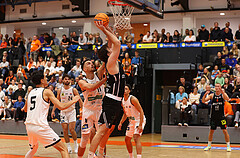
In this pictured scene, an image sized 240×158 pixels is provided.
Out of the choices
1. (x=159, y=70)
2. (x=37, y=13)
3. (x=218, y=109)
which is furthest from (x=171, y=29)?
(x=218, y=109)

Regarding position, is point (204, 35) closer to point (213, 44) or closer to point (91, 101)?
point (213, 44)

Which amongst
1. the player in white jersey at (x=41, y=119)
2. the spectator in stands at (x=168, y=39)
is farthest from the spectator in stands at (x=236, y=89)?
the player in white jersey at (x=41, y=119)

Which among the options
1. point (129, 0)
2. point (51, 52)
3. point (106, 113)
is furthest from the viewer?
point (51, 52)

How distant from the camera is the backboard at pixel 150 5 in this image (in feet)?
33.0

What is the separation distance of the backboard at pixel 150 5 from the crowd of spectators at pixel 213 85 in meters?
3.69

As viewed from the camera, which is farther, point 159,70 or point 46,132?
point 159,70

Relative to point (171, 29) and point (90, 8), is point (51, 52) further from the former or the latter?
point (171, 29)

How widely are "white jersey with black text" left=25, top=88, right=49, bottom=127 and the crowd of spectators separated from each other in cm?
875

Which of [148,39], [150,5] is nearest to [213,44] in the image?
[148,39]

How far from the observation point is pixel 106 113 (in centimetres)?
599

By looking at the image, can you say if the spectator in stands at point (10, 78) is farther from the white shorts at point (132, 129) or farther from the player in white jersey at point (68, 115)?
the white shorts at point (132, 129)

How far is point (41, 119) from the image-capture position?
5648 millimetres

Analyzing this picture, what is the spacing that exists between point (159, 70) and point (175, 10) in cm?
483

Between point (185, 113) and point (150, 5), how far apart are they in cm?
512
